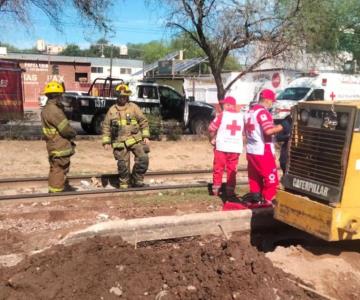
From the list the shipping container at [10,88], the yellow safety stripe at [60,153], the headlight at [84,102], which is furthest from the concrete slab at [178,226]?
the shipping container at [10,88]

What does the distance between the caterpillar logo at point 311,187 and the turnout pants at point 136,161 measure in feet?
14.1

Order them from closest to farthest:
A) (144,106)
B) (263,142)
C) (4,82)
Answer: (263,142) < (144,106) < (4,82)

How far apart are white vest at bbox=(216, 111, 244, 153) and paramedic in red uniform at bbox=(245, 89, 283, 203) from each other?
0.95m

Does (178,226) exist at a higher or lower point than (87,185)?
higher

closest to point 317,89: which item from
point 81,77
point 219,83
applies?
point 219,83

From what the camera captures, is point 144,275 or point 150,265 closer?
point 144,275

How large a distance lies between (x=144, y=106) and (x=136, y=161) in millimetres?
10179

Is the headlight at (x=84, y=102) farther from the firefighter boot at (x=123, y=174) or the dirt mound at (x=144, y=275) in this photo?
the dirt mound at (x=144, y=275)

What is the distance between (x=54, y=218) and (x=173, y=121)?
39.8 ft

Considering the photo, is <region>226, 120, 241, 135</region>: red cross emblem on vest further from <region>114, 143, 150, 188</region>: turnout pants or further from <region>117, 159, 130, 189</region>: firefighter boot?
<region>117, 159, 130, 189</region>: firefighter boot

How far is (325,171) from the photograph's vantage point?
5422 mm

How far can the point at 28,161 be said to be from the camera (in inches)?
517

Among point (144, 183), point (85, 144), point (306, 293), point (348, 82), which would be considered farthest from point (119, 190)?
point (348, 82)

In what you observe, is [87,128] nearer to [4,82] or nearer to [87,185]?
[4,82]
